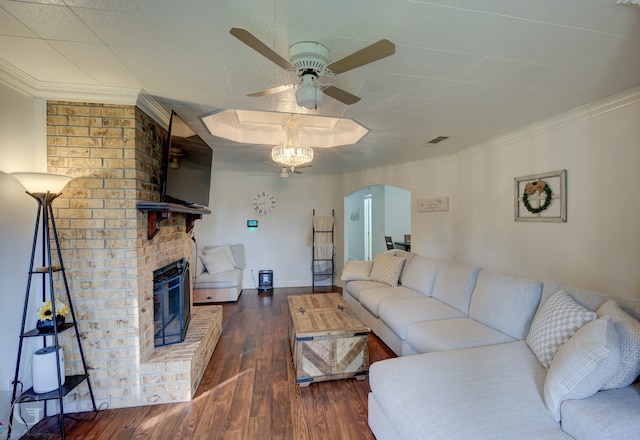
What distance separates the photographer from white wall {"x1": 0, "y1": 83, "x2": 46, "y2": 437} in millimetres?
1814

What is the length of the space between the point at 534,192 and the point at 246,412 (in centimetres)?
347

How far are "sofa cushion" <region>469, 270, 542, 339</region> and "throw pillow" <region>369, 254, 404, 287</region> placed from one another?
1.28m

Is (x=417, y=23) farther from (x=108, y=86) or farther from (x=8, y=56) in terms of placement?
(x=8, y=56)

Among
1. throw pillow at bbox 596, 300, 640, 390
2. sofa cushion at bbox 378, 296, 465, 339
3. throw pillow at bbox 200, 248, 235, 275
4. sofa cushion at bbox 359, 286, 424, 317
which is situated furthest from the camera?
throw pillow at bbox 200, 248, 235, 275

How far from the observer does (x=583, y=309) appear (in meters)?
1.71

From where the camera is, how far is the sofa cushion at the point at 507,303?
2182mm

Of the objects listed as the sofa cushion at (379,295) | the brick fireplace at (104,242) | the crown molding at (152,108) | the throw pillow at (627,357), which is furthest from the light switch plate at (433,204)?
the brick fireplace at (104,242)

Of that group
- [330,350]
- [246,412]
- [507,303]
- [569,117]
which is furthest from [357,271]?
[569,117]

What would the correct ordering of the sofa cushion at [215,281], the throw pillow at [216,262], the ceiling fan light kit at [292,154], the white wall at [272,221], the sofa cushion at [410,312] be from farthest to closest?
the white wall at [272,221] < the throw pillow at [216,262] < the sofa cushion at [215,281] < the ceiling fan light kit at [292,154] < the sofa cushion at [410,312]

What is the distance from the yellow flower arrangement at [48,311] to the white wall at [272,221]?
3795 mm

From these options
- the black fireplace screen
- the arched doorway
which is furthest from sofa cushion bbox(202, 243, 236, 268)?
the arched doorway

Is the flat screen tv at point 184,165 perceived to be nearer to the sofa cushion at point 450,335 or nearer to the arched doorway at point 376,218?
the sofa cushion at point 450,335

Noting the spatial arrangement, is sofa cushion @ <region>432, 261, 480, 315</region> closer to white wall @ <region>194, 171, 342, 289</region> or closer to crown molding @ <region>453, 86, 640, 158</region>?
crown molding @ <region>453, 86, 640, 158</region>

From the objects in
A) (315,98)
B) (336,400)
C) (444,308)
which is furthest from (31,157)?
(444,308)
